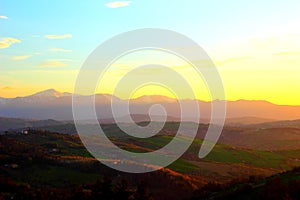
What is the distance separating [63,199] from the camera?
1366 inches

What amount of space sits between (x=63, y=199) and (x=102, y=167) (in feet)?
124

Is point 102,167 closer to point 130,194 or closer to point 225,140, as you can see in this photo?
point 130,194

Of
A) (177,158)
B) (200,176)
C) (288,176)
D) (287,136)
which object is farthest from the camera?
(287,136)

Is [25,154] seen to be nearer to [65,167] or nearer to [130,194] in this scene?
[65,167]


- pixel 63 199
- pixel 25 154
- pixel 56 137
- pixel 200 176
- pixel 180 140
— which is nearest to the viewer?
pixel 63 199

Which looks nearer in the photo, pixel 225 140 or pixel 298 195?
pixel 298 195

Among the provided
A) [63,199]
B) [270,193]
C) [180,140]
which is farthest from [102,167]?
[180,140]

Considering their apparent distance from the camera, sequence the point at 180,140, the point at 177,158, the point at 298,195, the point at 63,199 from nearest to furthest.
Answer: the point at 298,195, the point at 63,199, the point at 177,158, the point at 180,140

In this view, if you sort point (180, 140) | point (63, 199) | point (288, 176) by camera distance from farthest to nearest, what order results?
point (180, 140)
point (63, 199)
point (288, 176)

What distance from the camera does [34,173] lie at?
6812cm

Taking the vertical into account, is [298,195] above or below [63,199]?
above

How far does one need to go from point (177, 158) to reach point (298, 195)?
3019 inches

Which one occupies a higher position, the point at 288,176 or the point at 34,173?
the point at 288,176

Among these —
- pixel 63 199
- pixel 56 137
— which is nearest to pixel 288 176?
pixel 63 199
